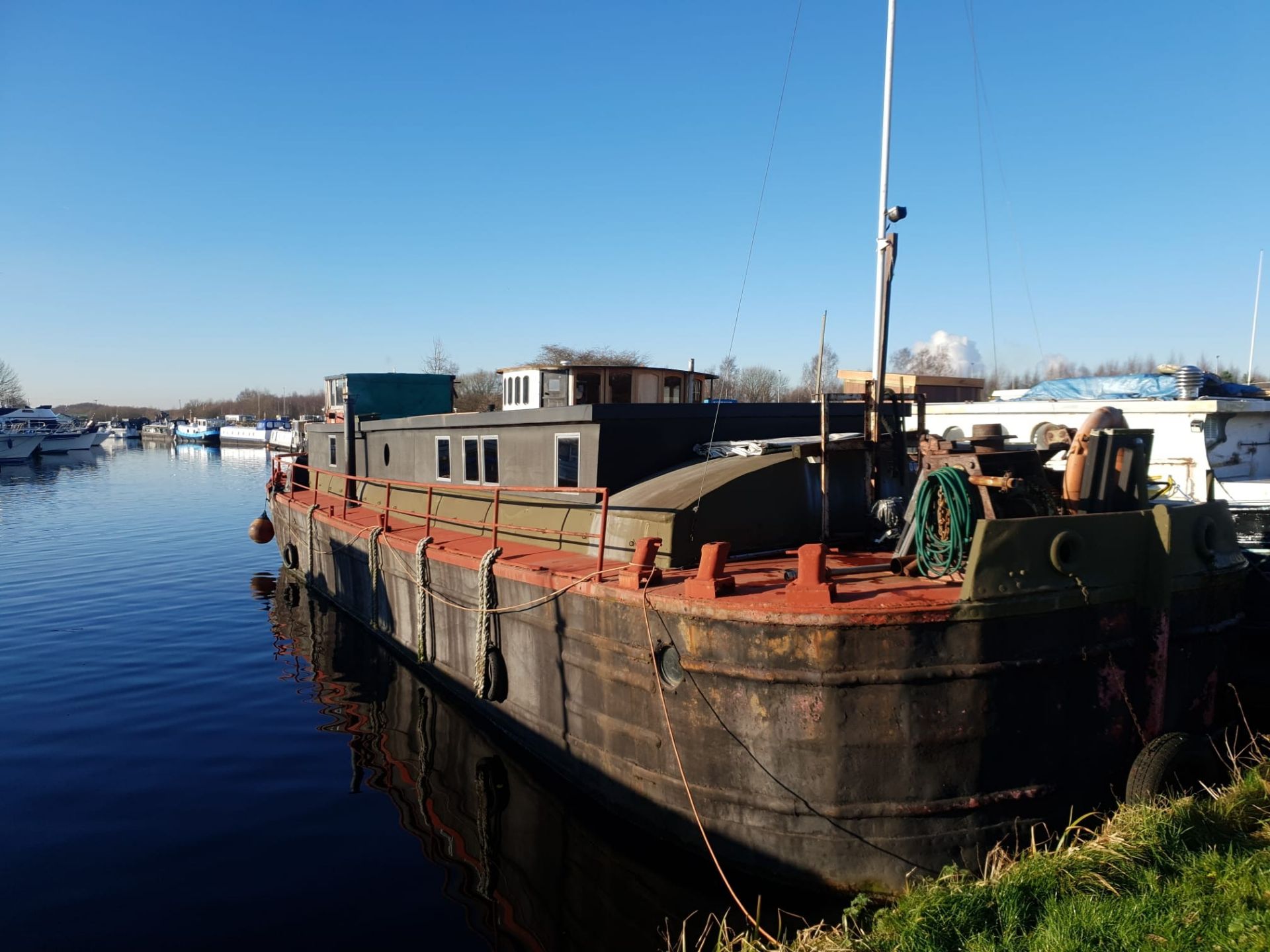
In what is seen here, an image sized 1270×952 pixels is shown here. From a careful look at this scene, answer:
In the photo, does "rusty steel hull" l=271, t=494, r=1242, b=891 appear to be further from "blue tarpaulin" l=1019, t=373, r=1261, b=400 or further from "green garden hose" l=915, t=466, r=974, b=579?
"blue tarpaulin" l=1019, t=373, r=1261, b=400

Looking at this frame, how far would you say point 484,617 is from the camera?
30.8 ft

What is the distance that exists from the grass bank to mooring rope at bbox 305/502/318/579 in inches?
564

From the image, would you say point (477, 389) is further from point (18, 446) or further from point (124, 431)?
point (124, 431)

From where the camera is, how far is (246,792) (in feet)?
29.8

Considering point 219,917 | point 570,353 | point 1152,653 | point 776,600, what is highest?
point 570,353

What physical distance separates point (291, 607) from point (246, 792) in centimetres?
1015

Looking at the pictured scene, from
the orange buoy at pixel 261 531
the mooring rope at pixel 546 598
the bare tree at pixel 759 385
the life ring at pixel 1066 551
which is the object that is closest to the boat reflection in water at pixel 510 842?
the mooring rope at pixel 546 598

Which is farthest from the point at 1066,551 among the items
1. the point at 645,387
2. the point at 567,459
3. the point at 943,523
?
the point at 645,387

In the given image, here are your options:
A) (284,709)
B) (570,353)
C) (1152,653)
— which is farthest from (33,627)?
(570,353)

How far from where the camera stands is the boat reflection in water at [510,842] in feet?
21.8

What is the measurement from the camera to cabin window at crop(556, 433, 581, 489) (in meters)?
10.9

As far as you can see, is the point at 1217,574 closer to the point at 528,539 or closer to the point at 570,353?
the point at 528,539

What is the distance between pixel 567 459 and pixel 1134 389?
12.0 metres

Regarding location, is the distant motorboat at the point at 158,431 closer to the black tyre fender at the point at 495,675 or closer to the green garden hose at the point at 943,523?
the black tyre fender at the point at 495,675
